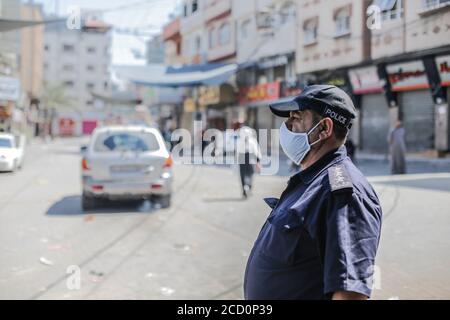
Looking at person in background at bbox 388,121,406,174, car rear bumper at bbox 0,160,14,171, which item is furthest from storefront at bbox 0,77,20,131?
person in background at bbox 388,121,406,174

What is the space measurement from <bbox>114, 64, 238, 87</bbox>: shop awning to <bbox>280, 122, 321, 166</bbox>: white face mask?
123 centimetres

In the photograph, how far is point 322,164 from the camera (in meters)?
1.71

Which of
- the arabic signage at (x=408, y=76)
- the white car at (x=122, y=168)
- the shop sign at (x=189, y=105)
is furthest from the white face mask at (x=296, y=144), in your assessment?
the white car at (x=122, y=168)

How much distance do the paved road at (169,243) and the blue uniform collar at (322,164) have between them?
0.77m

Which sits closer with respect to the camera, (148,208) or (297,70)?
(297,70)

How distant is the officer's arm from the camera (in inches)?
58.3

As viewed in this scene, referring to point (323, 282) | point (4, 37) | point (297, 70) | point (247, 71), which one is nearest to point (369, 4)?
point (297, 70)

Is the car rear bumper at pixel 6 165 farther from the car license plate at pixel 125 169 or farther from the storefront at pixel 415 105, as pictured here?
the car license plate at pixel 125 169

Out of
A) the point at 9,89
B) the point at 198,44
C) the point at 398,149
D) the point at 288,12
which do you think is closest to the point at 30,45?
the point at 9,89

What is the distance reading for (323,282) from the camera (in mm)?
1604

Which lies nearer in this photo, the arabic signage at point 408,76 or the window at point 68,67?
the arabic signage at point 408,76

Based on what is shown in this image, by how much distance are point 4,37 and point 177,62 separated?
107 centimetres

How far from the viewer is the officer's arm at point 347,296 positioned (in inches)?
58.3
